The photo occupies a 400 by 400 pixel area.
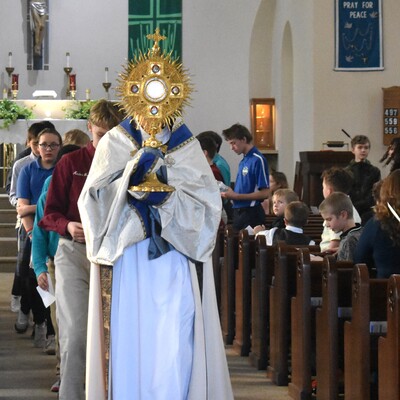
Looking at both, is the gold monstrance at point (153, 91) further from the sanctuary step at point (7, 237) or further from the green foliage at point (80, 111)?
the green foliage at point (80, 111)

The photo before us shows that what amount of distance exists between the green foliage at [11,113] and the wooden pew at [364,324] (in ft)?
40.5

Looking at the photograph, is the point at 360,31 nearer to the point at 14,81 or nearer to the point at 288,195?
the point at 14,81

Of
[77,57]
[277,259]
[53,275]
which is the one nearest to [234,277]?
[277,259]

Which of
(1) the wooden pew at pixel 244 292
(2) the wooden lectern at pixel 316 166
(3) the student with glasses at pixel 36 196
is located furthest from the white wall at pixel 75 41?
(1) the wooden pew at pixel 244 292

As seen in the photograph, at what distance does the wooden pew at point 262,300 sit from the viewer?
23.5 feet

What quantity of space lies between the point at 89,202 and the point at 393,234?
151 cm

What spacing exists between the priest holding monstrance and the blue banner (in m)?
12.1

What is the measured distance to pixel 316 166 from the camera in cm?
1395

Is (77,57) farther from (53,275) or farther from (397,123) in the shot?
(53,275)

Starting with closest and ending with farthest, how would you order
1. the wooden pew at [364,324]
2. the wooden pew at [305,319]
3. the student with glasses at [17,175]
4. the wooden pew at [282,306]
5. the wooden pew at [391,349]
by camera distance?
the wooden pew at [391,349]
the wooden pew at [364,324]
the wooden pew at [305,319]
the wooden pew at [282,306]
the student with glasses at [17,175]

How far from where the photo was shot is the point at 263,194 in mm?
9328

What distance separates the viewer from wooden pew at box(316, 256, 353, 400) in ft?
17.9

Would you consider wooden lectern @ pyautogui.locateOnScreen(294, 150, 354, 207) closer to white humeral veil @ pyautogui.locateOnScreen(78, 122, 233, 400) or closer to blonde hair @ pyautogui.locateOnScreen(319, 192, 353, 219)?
blonde hair @ pyautogui.locateOnScreen(319, 192, 353, 219)

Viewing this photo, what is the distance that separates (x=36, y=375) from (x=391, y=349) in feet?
10.2
